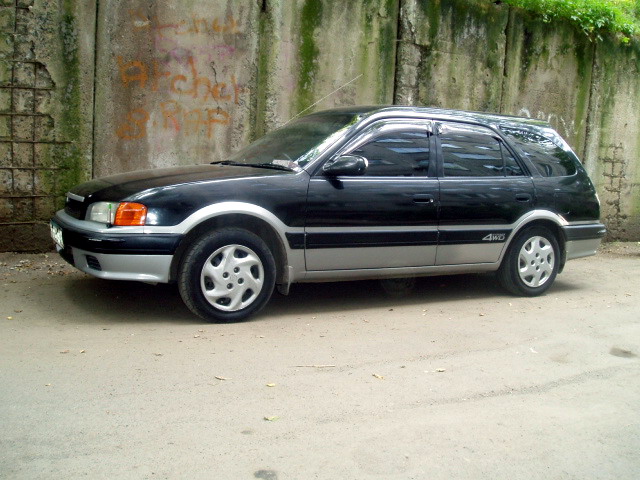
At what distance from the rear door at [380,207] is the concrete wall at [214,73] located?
9.16 feet

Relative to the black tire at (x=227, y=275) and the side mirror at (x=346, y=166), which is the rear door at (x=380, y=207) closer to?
the side mirror at (x=346, y=166)

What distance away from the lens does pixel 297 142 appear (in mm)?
6668

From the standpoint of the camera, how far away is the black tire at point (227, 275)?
5.68 metres

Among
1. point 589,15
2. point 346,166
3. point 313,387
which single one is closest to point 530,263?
point 346,166

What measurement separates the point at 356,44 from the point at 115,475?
7283 mm

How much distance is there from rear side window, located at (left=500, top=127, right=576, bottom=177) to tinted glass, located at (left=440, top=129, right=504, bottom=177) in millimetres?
324

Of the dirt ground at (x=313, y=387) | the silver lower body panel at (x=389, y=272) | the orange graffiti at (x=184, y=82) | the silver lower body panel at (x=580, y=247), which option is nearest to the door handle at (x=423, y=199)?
the silver lower body panel at (x=389, y=272)

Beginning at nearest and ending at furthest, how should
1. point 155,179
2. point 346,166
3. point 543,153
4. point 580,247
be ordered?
point 155,179, point 346,166, point 543,153, point 580,247

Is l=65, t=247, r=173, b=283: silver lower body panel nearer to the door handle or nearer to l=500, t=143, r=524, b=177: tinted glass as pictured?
the door handle

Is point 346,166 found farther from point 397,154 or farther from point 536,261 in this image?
point 536,261

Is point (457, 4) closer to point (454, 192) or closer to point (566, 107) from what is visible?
point (566, 107)

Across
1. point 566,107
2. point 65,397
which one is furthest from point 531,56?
point 65,397

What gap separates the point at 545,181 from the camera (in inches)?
294

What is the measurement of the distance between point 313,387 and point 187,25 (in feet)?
17.2
